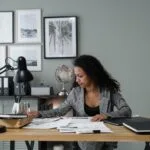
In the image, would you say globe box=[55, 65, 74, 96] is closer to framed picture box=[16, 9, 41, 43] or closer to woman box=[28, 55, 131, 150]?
framed picture box=[16, 9, 41, 43]

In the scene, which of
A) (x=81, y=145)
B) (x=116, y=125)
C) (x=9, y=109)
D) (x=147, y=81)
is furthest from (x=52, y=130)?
(x=147, y=81)

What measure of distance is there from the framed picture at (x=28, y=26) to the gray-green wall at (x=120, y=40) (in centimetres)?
31

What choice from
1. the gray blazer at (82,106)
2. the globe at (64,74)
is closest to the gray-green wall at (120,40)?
the globe at (64,74)

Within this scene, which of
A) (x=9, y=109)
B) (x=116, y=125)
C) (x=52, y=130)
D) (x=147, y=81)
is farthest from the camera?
(x=147, y=81)

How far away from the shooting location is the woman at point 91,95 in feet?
7.61

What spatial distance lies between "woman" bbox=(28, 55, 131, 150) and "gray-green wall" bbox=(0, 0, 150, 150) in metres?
1.38

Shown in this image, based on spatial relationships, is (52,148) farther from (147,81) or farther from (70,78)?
(147,81)

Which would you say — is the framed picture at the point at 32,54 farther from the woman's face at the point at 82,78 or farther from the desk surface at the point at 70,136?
the desk surface at the point at 70,136

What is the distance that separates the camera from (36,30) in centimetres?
399

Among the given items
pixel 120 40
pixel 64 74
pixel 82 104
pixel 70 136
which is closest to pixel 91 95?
pixel 82 104

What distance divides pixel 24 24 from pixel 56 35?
0.46 metres

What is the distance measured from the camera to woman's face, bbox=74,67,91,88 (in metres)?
2.41

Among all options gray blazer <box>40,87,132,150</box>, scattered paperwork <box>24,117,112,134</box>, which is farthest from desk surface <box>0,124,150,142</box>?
gray blazer <box>40,87,132,150</box>

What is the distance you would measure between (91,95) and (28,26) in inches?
74.8
